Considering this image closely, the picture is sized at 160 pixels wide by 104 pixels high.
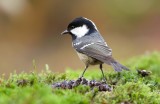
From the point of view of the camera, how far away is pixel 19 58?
670 inches

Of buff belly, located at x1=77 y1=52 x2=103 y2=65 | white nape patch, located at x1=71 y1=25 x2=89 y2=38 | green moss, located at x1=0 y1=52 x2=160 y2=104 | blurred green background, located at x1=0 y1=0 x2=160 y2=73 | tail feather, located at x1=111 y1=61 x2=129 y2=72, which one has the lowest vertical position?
green moss, located at x1=0 y1=52 x2=160 y2=104

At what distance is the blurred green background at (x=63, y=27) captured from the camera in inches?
683

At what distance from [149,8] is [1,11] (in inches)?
229

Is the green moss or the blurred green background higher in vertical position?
the blurred green background

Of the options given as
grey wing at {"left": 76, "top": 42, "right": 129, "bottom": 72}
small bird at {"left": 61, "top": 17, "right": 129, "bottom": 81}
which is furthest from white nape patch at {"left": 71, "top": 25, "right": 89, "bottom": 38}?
grey wing at {"left": 76, "top": 42, "right": 129, "bottom": 72}

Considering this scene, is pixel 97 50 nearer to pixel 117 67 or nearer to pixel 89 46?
pixel 89 46

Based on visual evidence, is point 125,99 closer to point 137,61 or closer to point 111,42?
point 137,61

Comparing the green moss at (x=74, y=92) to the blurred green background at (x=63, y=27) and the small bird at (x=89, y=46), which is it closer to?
the small bird at (x=89, y=46)

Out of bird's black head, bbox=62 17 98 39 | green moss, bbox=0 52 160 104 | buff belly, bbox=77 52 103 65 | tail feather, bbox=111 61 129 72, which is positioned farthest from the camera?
bird's black head, bbox=62 17 98 39

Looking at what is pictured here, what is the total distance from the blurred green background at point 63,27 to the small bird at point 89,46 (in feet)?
29.4

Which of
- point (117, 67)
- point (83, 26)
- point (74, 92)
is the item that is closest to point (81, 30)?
point (83, 26)

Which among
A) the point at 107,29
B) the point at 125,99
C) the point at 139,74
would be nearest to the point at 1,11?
the point at 107,29

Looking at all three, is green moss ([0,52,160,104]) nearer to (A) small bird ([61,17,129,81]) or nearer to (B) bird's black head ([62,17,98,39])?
(A) small bird ([61,17,129,81])

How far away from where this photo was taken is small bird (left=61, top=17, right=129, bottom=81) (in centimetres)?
678
